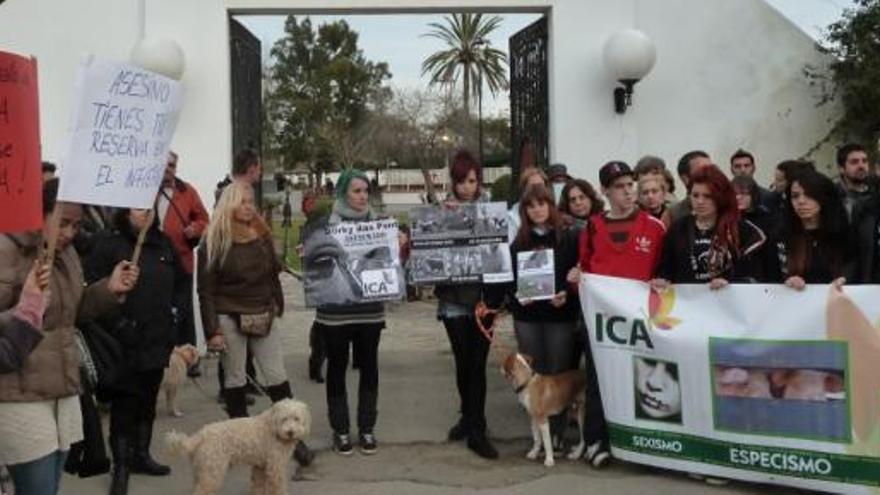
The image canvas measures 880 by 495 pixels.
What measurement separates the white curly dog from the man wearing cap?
6.77ft

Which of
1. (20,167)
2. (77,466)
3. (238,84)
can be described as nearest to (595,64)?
(238,84)

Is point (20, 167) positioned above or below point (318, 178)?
below

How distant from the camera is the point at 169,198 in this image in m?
7.35

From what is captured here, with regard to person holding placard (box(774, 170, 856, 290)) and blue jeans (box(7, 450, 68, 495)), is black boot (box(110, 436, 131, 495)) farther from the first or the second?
person holding placard (box(774, 170, 856, 290))

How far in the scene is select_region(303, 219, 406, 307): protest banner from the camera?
627 centimetres

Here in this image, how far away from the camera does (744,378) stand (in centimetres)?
561

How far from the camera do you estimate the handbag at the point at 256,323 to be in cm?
619

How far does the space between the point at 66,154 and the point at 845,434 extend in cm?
423

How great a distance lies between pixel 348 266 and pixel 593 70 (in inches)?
192

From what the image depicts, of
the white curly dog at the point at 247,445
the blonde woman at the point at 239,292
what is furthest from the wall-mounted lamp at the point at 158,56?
the white curly dog at the point at 247,445

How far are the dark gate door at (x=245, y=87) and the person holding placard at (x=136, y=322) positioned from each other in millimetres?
3956

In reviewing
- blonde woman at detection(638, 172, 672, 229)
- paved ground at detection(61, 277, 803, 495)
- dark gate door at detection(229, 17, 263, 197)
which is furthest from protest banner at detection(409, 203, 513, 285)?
dark gate door at detection(229, 17, 263, 197)

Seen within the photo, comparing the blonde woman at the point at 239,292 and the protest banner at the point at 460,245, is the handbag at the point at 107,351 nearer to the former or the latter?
the blonde woman at the point at 239,292

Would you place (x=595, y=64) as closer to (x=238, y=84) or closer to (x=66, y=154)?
(x=238, y=84)
